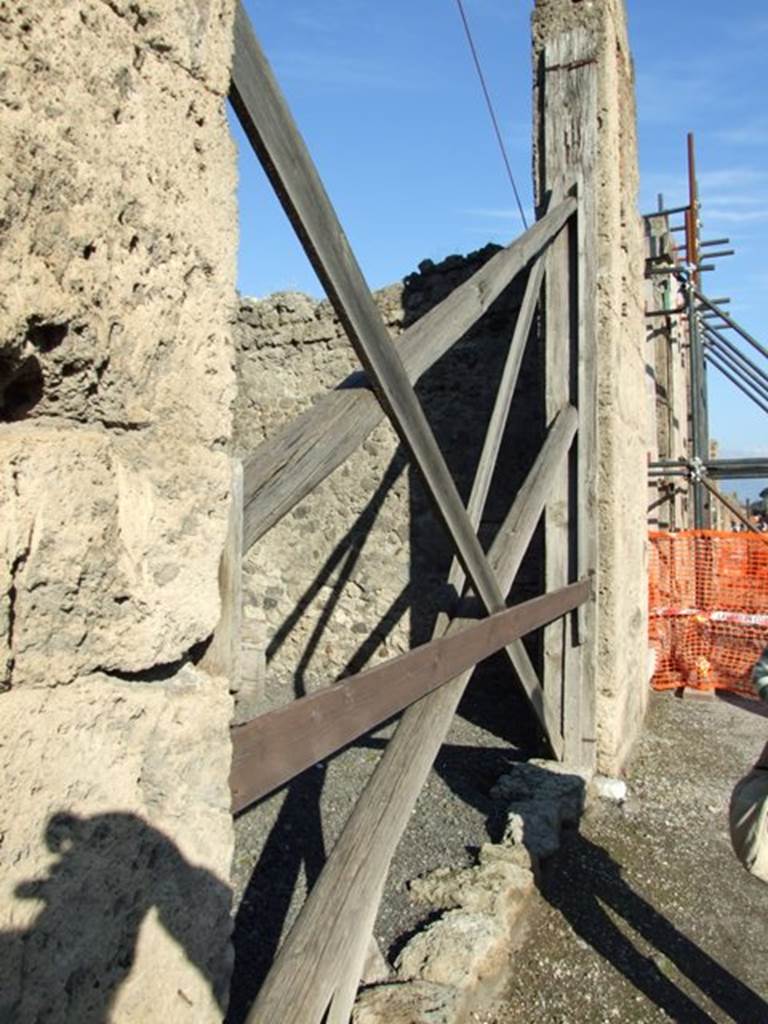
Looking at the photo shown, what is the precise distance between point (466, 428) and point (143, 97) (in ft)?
15.4

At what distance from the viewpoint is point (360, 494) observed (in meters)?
6.17

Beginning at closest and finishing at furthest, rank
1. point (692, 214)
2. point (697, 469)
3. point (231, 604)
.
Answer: point (231, 604), point (697, 469), point (692, 214)

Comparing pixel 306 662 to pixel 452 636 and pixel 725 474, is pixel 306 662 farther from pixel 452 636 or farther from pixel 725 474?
pixel 725 474

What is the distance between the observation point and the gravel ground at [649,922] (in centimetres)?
297

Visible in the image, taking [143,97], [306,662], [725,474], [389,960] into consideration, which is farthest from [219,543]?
[725,474]

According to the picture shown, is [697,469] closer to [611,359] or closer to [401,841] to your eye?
[611,359]

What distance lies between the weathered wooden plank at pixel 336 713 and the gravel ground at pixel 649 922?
129 centimetres

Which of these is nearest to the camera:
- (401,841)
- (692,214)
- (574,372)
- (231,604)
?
(231,604)

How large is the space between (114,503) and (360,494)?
5021mm

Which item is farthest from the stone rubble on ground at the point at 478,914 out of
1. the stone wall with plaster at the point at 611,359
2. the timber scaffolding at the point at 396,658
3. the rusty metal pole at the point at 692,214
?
the rusty metal pole at the point at 692,214

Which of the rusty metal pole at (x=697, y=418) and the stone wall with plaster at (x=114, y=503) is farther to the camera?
the rusty metal pole at (x=697, y=418)

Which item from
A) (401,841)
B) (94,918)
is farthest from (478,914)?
(94,918)

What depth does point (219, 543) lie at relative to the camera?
4.47ft

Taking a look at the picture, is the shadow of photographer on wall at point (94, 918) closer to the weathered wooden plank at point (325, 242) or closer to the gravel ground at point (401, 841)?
the weathered wooden plank at point (325, 242)
